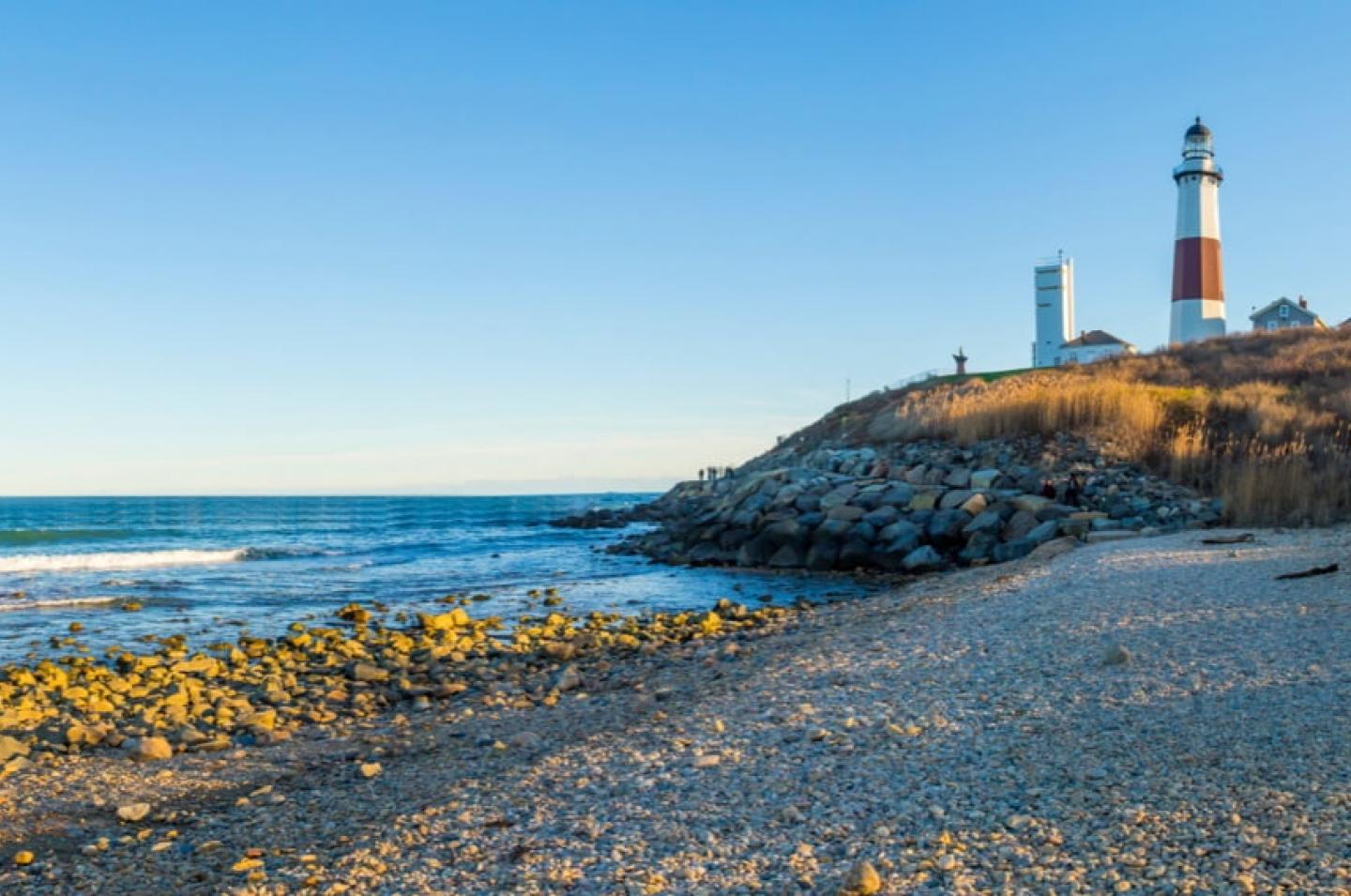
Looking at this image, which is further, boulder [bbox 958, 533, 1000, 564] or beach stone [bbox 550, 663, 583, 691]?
boulder [bbox 958, 533, 1000, 564]

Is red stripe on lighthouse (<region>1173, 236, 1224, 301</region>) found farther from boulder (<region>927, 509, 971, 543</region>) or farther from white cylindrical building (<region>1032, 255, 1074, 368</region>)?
boulder (<region>927, 509, 971, 543</region>)

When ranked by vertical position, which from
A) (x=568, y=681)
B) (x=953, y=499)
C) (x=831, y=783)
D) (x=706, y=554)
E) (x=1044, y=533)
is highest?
(x=953, y=499)

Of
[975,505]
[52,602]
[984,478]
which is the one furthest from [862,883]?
[52,602]

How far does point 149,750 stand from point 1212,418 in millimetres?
22517

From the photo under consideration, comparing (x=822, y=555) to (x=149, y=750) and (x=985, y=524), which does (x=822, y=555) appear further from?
(x=149, y=750)

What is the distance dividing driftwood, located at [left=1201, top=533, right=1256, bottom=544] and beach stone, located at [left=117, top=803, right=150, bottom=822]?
13.6m

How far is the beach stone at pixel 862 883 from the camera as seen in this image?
13.2 ft

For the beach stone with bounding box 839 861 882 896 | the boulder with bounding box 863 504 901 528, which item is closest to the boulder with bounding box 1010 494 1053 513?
the boulder with bounding box 863 504 901 528

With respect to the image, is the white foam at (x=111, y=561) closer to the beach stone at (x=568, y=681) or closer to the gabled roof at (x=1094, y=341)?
the beach stone at (x=568, y=681)

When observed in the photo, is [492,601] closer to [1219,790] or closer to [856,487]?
[856,487]

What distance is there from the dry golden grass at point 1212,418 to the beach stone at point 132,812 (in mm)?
16298

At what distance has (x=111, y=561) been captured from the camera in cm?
2947

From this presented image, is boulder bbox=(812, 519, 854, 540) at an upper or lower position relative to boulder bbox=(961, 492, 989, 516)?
lower

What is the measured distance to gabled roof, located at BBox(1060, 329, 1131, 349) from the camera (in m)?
56.2
